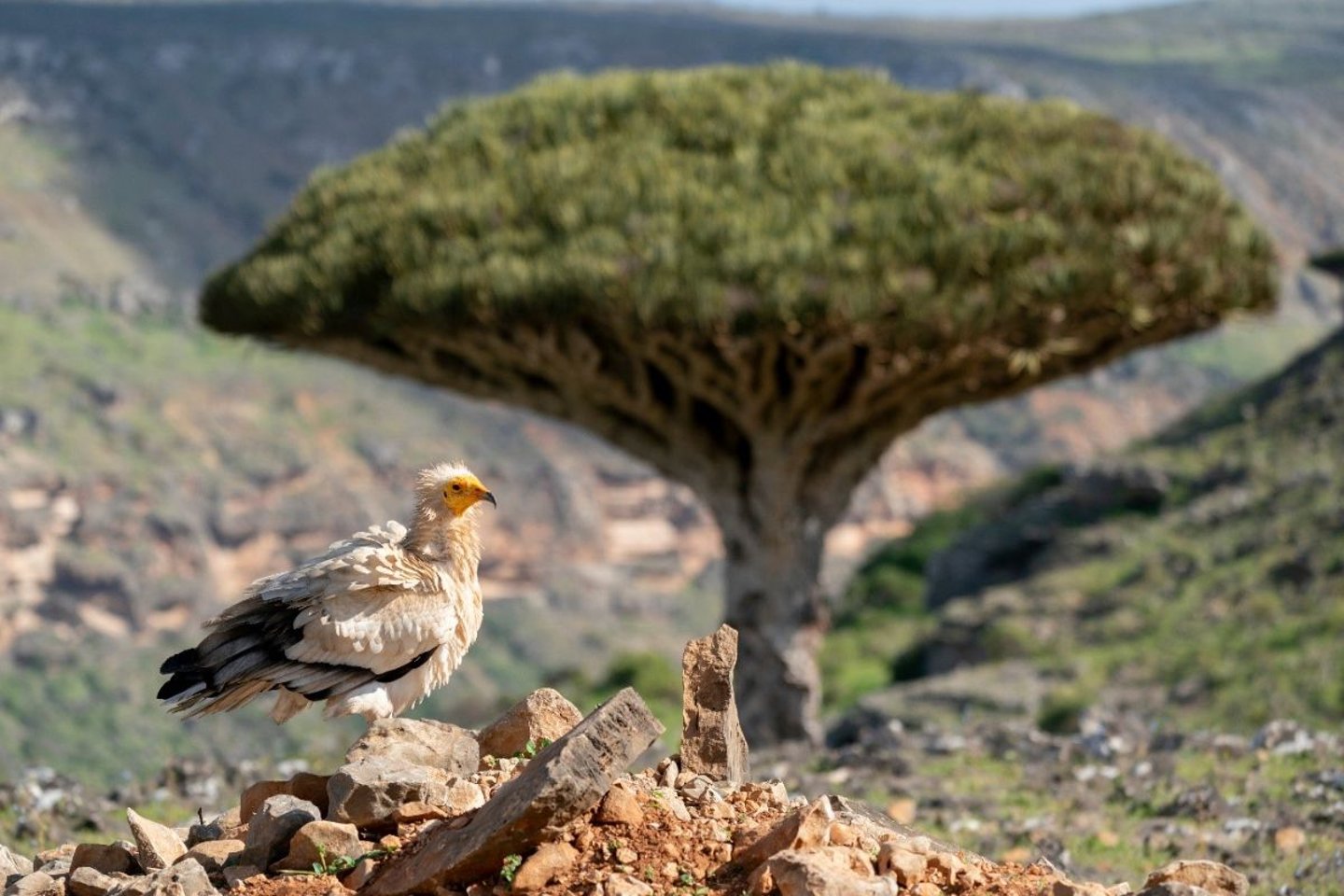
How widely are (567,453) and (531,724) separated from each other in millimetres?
134360

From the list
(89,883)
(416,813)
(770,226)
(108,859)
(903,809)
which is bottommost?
(903,809)

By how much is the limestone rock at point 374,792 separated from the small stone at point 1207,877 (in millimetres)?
2583

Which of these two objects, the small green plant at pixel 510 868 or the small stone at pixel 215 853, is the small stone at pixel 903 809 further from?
the small green plant at pixel 510 868

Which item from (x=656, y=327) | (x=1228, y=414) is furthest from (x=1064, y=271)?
(x=1228, y=414)

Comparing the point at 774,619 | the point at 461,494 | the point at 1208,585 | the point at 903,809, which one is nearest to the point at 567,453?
the point at 1208,585

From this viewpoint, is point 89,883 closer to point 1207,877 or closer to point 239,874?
point 239,874

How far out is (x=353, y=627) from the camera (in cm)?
739

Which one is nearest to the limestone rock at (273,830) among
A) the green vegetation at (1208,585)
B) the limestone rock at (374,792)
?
the limestone rock at (374,792)

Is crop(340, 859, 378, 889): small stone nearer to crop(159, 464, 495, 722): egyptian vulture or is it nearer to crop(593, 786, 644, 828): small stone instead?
crop(593, 786, 644, 828): small stone

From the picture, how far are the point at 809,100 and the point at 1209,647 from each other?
35.2ft

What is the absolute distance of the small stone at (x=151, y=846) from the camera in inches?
270

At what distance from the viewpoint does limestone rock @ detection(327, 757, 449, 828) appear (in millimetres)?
6574

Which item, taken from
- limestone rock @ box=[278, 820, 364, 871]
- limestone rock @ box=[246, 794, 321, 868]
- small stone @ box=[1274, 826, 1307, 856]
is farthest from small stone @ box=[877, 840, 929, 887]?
small stone @ box=[1274, 826, 1307, 856]

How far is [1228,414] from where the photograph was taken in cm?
4050
